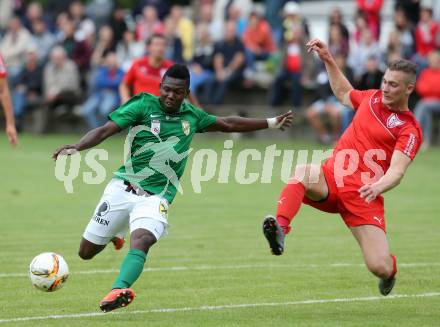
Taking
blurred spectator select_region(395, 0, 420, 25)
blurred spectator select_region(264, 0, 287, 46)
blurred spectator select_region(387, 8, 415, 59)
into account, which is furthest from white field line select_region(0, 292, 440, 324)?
blurred spectator select_region(264, 0, 287, 46)

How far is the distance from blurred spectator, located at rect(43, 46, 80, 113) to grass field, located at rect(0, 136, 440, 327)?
942cm

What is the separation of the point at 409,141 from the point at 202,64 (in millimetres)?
18233

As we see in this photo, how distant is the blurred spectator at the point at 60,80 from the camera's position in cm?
2731

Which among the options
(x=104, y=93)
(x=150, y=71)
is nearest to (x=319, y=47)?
(x=150, y=71)

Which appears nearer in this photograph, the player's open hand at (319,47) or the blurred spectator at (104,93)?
the player's open hand at (319,47)

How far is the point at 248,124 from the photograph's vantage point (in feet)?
31.4

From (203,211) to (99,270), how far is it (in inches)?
193

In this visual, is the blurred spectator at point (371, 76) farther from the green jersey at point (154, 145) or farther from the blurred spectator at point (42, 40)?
the green jersey at point (154, 145)

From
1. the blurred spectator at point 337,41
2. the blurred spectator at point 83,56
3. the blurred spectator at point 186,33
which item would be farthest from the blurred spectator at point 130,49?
the blurred spectator at point 337,41

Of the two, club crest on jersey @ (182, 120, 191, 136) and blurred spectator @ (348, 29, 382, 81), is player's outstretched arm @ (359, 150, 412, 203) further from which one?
blurred spectator @ (348, 29, 382, 81)

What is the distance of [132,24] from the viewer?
29922 millimetres

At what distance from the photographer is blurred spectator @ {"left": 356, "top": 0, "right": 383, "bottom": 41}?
24922 millimetres

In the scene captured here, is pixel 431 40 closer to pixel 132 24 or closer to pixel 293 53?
pixel 293 53

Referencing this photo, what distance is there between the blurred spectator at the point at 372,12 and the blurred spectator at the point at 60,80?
25.0 ft
